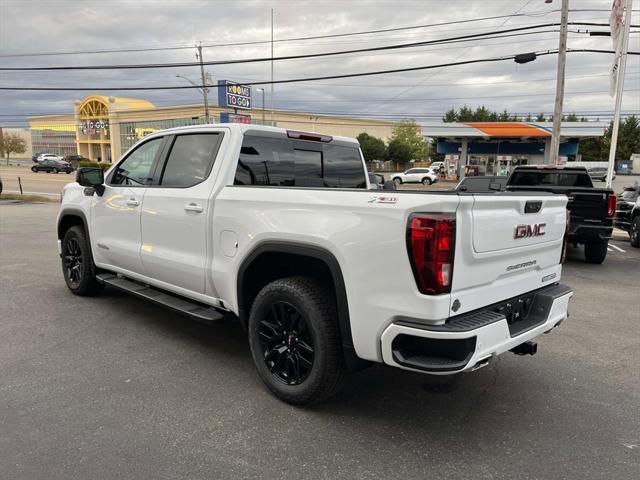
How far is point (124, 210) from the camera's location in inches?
193

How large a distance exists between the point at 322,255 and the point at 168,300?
1961 millimetres

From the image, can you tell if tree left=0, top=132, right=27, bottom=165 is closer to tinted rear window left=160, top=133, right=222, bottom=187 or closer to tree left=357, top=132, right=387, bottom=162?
tree left=357, top=132, right=387, bottom=162

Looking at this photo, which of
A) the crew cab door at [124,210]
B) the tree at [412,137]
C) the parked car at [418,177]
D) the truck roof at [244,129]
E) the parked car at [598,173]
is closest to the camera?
the truck roof at [244,129]

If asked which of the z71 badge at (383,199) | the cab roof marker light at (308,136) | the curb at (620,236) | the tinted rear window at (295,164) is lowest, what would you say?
the curb at (620,236)

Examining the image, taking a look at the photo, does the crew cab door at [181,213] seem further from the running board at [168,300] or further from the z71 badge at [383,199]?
the z71 badge at [383,199]

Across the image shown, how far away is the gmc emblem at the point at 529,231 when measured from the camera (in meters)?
3.09

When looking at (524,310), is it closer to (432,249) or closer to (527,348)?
(527,348)

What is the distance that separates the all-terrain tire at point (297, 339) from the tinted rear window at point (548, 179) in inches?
325

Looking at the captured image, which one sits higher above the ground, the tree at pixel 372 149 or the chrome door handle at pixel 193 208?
the tree at pixel 372 149

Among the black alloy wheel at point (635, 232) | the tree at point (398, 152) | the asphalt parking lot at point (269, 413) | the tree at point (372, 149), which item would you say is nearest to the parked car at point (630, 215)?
the black alloy wheel at point (635, 232)

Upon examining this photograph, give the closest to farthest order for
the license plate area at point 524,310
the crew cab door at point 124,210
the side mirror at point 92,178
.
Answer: the license plate area at point 524,310 < the crew cab door at point 124,210 < the side mirror at point 92,178

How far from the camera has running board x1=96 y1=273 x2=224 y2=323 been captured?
3943 mm

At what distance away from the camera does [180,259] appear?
13.7ft

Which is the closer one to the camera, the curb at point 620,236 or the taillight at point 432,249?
the taillight at point 432,249
